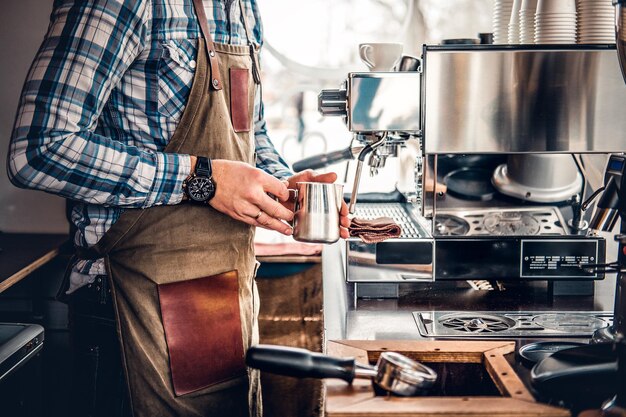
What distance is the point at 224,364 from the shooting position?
142 centimetres

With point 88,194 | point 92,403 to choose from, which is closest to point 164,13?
point 88,194

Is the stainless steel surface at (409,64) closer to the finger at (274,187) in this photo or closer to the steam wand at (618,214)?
the finger at (274,187)

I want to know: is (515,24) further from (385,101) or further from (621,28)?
(621,28)

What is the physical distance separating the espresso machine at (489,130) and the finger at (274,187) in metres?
0.28

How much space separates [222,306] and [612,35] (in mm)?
982

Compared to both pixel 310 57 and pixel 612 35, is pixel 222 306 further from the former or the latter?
pixel 310 57

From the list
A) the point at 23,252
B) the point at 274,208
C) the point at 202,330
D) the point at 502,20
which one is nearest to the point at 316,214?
the point at 274,208

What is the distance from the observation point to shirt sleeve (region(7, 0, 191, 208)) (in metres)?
1.22

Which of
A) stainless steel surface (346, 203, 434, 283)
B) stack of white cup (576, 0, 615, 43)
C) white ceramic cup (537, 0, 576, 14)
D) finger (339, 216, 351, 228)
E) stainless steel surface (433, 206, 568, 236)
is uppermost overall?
white ceramic cup (537, 0, 576, 14)

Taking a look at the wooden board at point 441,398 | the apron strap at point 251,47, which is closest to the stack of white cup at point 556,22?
the apron strap at point 251,47

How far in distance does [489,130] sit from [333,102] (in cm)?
35

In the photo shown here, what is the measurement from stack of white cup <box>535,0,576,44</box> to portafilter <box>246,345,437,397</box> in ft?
2.88

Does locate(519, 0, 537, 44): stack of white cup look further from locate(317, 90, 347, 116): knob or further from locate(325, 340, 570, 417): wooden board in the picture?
locate(325, 340, 570, 417): wooden board

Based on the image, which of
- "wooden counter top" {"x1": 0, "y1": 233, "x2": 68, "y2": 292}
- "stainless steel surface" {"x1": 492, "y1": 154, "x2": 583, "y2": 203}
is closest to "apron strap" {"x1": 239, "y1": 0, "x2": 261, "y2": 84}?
"stainless steel surface" {"x1": 492, "y1": 154, "x2": 583, "y2": 203}
